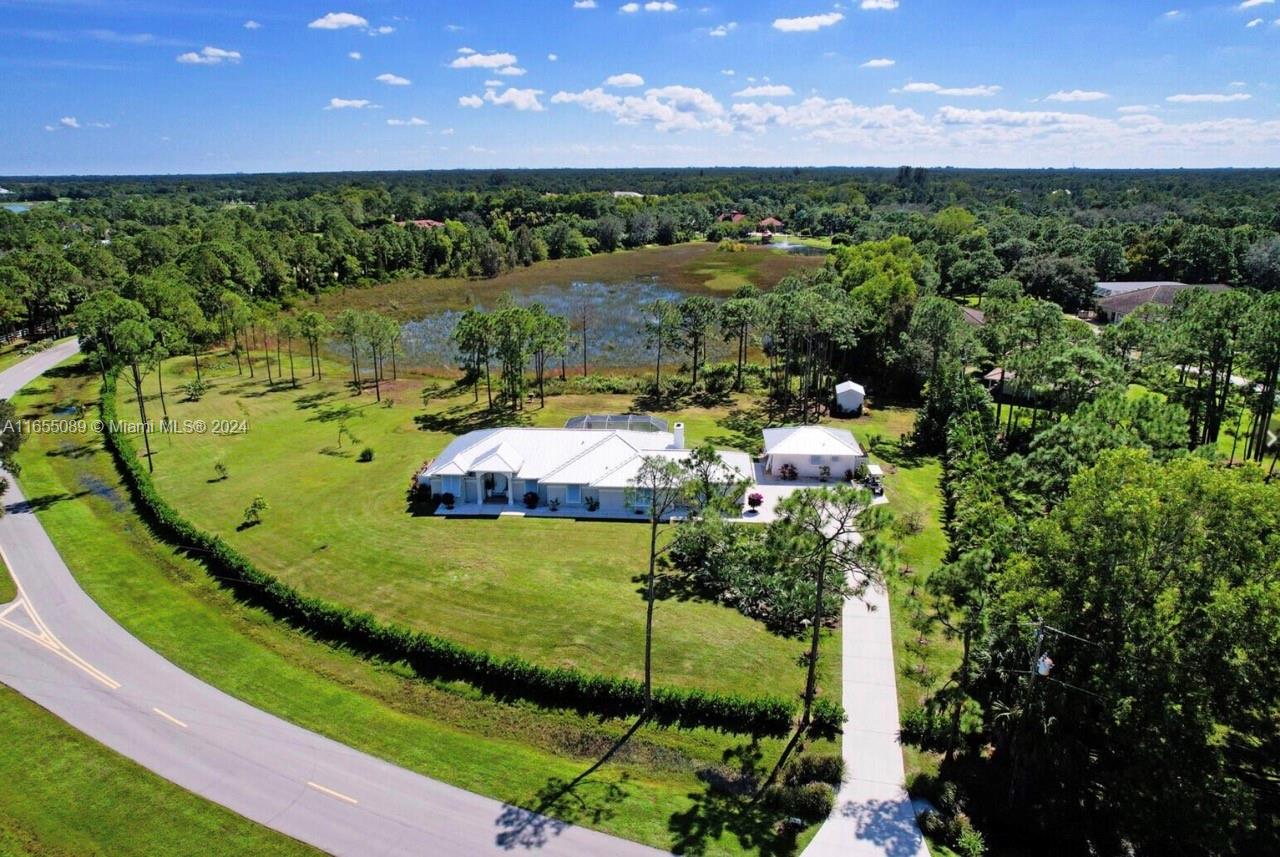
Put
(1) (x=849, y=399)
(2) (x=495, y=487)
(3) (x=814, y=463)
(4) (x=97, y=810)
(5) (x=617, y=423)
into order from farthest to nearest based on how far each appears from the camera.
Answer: (1) (x=849, y=399) → (5) (x=617, y=423) → (3) (x=814, y=463) → (2) (x=495, y=487) → (4) (x=97, y=810)

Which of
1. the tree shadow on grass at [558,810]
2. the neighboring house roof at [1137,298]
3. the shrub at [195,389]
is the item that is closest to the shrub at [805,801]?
the tree shadow on grass at [558,810]

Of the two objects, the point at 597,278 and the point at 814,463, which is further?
the point at 597,278

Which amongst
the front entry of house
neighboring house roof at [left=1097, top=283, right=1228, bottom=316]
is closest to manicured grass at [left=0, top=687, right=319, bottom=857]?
the front entry of house

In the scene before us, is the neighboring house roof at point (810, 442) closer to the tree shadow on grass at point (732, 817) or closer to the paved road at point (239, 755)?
the tree shadow on grass at point (732, 817)

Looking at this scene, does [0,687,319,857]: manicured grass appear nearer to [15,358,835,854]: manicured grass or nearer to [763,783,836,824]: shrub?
[15,358,835,854]: manicured grass

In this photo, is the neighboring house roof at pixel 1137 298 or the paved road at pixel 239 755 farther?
the neighboring house roof at pixel 1137 298

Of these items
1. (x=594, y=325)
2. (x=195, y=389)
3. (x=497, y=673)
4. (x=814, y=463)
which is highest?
(x=594, y=325)

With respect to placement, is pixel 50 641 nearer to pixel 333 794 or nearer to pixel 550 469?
pixel 333 794

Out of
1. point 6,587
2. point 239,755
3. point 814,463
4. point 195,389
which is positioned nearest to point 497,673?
point 239,755
